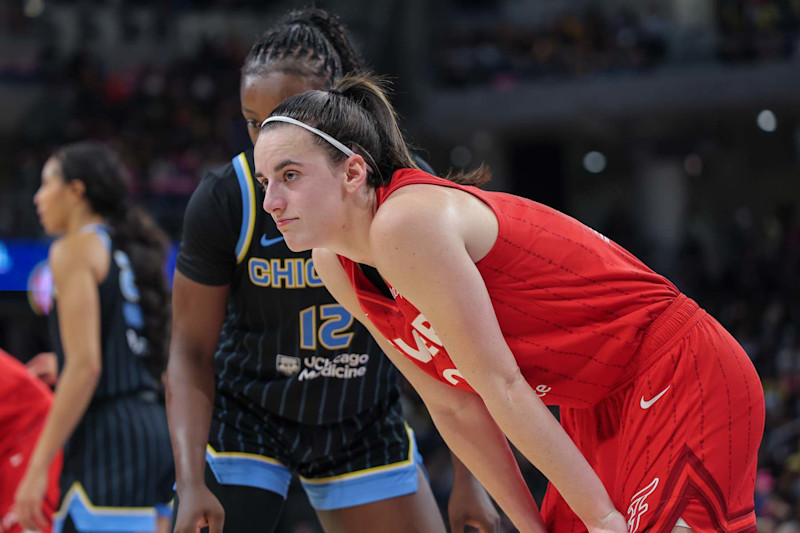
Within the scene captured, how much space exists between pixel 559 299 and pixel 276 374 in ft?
3.51

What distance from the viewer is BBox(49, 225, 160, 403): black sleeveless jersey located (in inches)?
163

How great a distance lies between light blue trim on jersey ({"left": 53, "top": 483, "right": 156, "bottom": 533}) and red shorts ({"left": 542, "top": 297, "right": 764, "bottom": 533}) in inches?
93.8

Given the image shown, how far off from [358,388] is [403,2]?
16269mm

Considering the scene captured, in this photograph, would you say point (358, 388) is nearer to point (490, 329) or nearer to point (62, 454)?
point (490, 329)

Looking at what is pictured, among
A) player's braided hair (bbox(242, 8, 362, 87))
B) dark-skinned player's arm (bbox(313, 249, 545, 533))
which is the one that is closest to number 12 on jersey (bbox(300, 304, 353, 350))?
dark-skinned player's arm (bbox(313, 249, 545, 533))

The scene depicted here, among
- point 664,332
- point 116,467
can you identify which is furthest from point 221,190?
point 116,467

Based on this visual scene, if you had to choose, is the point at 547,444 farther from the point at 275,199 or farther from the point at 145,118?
the point at 145,118

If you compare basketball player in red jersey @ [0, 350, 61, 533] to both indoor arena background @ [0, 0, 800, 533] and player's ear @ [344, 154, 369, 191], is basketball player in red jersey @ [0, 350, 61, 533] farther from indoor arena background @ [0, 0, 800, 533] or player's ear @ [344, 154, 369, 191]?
indoor arena background @ [0, 0, 800, 533]

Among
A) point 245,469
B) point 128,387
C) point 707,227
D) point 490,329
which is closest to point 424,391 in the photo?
point 490,329

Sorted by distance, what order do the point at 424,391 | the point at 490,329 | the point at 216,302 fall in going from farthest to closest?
the point at 216,302
the point at 424,391
the point at 490,329

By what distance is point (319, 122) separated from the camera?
87.5 inches

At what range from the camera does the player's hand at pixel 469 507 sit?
2.97 m

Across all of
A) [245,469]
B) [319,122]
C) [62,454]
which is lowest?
[62,454]

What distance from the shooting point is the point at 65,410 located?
386cm
